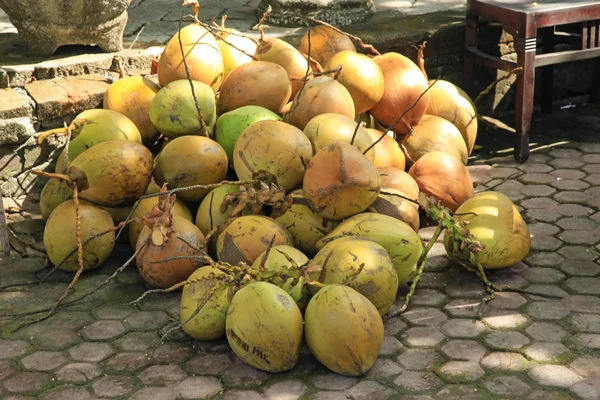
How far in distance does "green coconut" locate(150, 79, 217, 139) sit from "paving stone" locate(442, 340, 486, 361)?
1617mm

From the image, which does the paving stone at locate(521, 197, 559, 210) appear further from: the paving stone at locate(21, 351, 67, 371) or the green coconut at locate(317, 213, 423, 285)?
the paving stone at locate(21, 351, 67, 371)

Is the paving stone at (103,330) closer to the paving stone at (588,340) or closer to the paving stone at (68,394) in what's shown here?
the paving stone at (68,394)

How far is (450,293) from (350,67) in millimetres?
1431

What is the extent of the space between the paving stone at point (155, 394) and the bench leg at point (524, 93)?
2.92 metres

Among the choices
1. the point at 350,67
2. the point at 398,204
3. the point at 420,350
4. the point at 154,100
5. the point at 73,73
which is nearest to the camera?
the point at 420,350

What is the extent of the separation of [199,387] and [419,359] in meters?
0.83

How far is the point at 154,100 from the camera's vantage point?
14.4 ft

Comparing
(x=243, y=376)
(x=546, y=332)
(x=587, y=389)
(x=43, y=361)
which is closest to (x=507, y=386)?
(x=587, y=389)

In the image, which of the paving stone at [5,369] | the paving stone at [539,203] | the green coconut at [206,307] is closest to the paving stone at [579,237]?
the paving stone at [539,203]

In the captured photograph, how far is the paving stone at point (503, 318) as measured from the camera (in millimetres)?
3578

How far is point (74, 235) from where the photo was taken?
4.03 m

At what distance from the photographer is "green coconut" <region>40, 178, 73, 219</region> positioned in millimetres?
4352

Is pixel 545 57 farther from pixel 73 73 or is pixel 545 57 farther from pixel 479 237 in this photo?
pixel 73 73

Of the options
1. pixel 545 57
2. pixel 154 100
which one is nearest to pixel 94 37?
pixel 154 100
